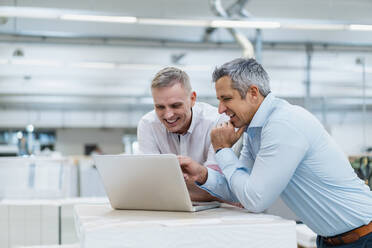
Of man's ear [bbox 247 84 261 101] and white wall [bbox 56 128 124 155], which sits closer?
man's ear [bbox 247 84 261 101]

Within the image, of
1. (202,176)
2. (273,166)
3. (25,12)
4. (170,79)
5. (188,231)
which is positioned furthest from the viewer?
(25,12)

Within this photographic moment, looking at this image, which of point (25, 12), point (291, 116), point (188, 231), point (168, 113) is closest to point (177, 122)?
point (168, 113)

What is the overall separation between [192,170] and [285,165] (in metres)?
0.32

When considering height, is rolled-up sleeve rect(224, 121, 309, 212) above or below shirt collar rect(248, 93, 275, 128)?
below

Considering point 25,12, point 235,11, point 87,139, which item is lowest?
point 87,139

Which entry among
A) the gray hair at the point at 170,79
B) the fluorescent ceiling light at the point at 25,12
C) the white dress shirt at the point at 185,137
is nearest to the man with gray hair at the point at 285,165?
the gray hair at the point at 170,79

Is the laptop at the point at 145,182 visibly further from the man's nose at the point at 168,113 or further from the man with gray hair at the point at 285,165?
the man's nose at the point at 168,113

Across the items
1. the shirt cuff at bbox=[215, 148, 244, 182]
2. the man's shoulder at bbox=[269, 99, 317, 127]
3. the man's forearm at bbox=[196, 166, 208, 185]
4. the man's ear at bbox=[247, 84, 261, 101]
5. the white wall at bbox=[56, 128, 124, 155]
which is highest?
the man's ear at bbox=[247, 84, 261, 101]

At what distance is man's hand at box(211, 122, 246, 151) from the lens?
148 centimetres

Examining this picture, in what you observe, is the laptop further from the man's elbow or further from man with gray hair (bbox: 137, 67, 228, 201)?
man with gray hair (bbox: 137, 67, 228, 201)

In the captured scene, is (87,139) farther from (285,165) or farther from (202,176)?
(285,165)

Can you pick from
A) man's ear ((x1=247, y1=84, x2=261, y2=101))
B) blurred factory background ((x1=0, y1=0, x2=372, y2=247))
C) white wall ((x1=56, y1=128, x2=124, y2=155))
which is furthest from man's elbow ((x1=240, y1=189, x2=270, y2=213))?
white wall ((x1=56, y1=128, x2=124, y2=155))

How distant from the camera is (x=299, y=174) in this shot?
141 cm

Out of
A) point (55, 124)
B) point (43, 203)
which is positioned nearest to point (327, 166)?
point (43, 203)
